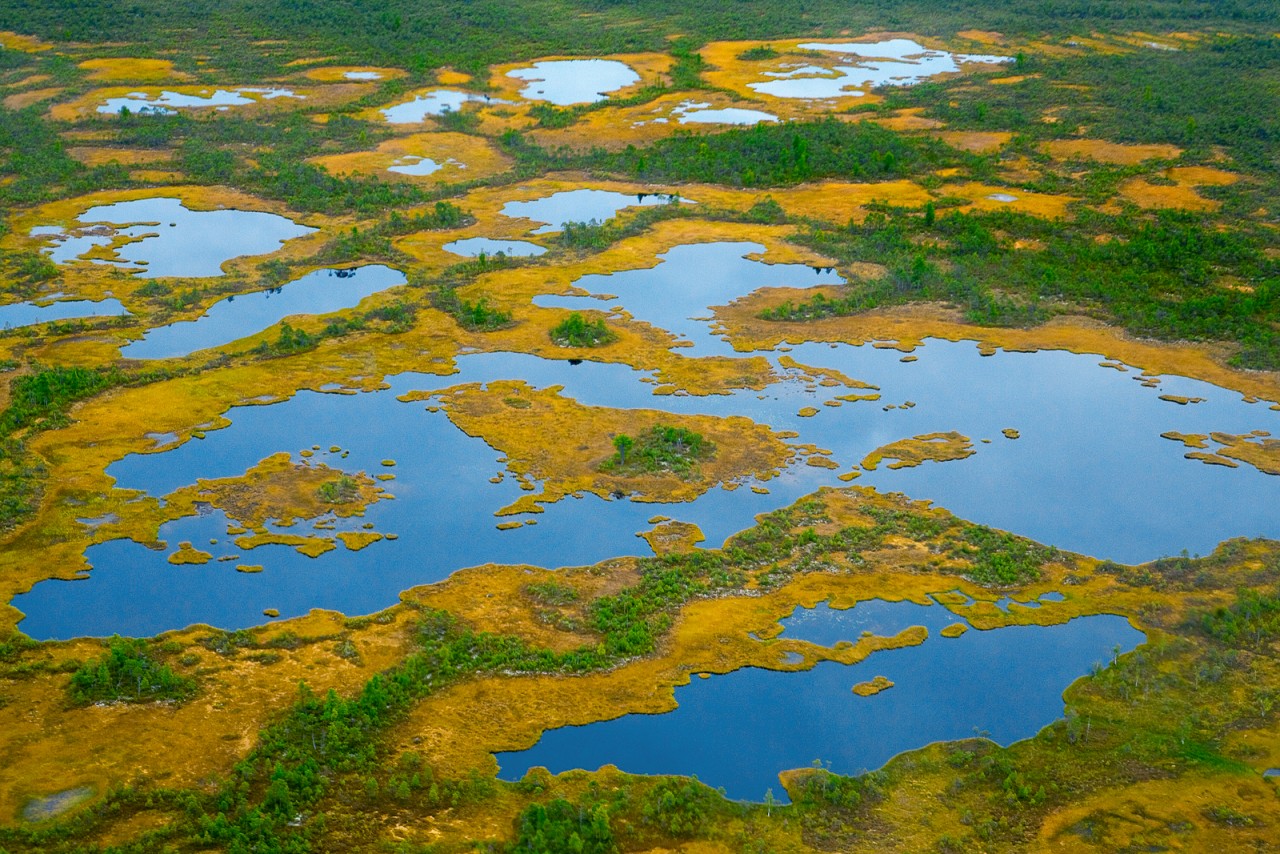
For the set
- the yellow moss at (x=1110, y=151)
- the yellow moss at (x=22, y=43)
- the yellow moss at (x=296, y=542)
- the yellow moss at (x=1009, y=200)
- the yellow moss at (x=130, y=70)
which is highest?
the yellow moss at (x=22, y=43)

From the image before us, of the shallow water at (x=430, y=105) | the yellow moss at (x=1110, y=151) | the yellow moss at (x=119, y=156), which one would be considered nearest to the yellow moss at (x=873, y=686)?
the yellow moss at (x=1110, y=151)

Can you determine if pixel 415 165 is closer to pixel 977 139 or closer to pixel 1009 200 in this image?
pixel 1009 200

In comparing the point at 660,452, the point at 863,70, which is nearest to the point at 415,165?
the point at 660,452

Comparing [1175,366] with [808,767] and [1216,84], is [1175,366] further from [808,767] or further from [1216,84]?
[1216,84]

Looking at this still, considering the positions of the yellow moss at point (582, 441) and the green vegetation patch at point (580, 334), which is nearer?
the yellow moss at point (582, 441)

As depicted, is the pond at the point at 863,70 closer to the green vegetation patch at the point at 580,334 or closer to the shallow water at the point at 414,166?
the shallow water at the point at 414,166

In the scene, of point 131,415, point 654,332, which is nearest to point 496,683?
point 131,415
